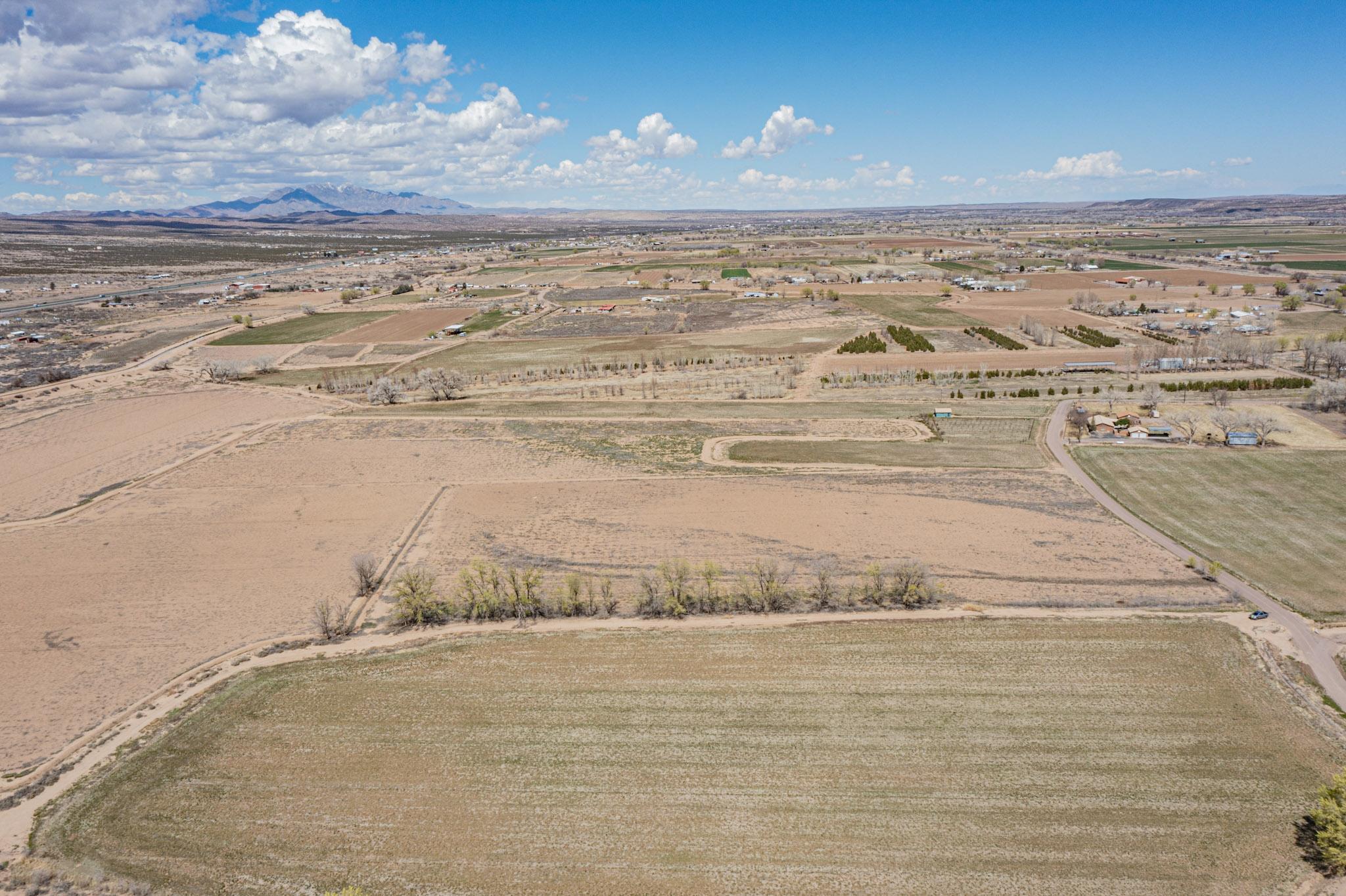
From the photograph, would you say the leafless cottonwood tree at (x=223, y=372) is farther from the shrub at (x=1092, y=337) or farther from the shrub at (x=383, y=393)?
the shrub at (x=1092, y=337)

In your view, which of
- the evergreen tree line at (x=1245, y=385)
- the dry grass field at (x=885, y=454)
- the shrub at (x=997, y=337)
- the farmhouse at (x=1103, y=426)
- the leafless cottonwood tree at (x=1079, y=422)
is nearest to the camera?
the dry grass field at (x=885, y=454)

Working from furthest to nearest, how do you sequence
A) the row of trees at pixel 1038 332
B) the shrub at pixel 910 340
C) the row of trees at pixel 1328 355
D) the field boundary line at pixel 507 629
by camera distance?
the row of trees at pixel 1038 332 < the shrub at pixel 910 340 < the row of trees at pixel 1328 355 < the field boundary line at pixel 507 629

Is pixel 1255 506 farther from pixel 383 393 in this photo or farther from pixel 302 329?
pixel 302 329

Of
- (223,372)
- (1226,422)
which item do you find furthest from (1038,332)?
(223,372)

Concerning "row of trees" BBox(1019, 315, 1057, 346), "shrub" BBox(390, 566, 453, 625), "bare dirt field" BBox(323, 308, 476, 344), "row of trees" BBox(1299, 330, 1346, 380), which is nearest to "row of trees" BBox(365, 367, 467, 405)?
"bare dirt field" BBox(323, 308, 476, 344)

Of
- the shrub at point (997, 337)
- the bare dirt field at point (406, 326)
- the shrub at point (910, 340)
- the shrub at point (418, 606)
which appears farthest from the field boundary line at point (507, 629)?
the bare dirt field at point (406, 326)

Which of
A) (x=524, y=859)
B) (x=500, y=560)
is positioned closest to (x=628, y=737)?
(x=524, y=859)
